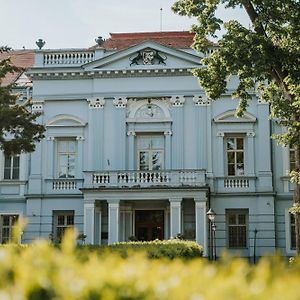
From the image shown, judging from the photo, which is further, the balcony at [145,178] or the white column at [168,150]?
the white column at [168,150]

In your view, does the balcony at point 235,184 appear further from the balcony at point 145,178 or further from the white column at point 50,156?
the white column at point 50,156

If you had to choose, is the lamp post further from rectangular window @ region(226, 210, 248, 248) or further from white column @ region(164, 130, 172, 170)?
white column @ region(164, 130, 172, 170)

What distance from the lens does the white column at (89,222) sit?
29938 millimetres

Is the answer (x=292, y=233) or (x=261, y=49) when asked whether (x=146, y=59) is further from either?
(x=261, y=49)

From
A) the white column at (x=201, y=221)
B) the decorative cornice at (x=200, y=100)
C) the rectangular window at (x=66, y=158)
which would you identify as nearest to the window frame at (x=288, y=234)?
the white column at (x=201, y=221)

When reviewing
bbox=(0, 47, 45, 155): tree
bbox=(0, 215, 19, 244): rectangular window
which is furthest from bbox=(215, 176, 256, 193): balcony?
bbox=(0, 47, 45, 155): tree

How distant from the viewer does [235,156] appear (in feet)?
103

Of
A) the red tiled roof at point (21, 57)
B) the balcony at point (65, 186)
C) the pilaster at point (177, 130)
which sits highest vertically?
the red tiled roof at point (21, 57)

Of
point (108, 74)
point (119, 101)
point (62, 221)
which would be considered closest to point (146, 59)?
point (108, 74)

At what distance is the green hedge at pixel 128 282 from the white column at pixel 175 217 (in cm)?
2607

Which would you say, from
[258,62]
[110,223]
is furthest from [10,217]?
[258,62]

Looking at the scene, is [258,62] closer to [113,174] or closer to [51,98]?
[113,174]

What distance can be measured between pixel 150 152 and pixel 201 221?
4.60 m

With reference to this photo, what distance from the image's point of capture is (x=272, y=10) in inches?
739
